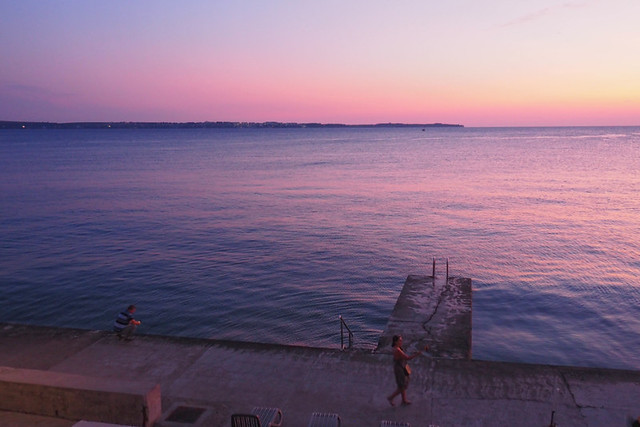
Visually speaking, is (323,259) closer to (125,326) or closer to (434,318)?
(434,318)

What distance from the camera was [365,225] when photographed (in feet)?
125

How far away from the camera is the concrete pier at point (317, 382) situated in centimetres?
969

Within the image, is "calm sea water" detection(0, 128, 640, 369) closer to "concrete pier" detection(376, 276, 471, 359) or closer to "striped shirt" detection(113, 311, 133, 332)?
"concrete pier" detection(376, 276, 471, 359)

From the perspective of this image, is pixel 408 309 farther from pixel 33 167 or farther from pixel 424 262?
pixel 33 167

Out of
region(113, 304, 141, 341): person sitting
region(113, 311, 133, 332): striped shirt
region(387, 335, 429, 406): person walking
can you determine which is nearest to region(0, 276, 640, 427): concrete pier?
region(113, 304, 141, 341): person sitting

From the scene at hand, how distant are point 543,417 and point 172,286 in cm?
1911

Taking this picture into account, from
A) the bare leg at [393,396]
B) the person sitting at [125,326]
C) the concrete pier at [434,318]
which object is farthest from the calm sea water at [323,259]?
the bare leg at [393,396]

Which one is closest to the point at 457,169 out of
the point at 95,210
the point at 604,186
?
the point at 604,186

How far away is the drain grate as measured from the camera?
9602 mm

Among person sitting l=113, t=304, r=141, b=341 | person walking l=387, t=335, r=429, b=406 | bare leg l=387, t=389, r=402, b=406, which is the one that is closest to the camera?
person walking l=387, t=335, r=429, b=406

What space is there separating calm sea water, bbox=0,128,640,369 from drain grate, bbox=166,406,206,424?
895 centimetres

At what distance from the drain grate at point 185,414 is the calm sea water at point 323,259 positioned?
8954 millimetres

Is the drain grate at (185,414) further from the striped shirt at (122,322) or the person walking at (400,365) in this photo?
the striped shirt at (122,322)

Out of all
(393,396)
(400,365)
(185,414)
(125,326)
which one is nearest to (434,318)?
(393,396)
